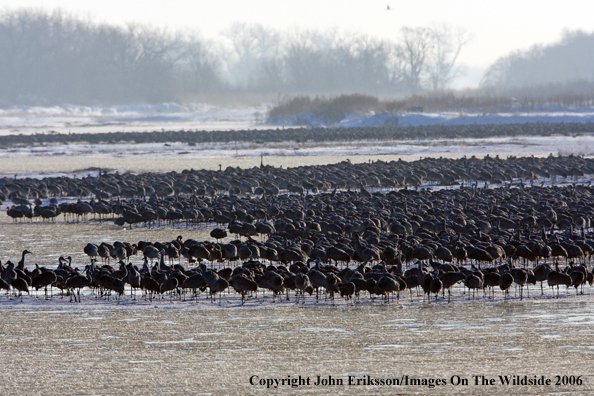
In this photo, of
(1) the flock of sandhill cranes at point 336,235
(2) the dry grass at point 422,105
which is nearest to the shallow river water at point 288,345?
(1) the flock of sandhill cranes at point 336,235

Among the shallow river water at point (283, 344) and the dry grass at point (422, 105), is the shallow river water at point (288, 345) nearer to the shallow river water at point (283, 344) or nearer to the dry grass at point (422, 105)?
the shallow river water at point (283, 344)

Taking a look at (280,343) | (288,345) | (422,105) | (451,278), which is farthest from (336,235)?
(422,105)

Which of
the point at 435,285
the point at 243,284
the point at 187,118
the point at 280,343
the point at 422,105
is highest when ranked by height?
the point at 422,105

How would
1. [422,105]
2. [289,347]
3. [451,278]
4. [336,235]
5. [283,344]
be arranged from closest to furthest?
[289,347] < [283,344] < [451,278] < [336,235] < [422,105]

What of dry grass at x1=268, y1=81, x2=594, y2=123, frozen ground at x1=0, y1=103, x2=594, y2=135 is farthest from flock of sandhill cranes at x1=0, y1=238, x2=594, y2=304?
dry grass at x1=268, y1=81, x2=594, y2=123

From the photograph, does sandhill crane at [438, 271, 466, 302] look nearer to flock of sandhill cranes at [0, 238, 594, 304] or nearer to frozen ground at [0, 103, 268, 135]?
flock of sandhill cranes at [0, 238, 594, 304]

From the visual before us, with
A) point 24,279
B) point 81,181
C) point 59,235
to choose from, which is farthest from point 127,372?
point 81,181

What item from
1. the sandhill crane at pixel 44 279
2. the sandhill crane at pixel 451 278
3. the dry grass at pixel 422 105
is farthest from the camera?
the dry grass at pixel 422 105

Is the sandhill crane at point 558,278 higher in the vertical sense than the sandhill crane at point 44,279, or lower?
lower

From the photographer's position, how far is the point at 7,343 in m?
11.4

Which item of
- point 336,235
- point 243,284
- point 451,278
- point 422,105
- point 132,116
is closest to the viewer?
point 243,284

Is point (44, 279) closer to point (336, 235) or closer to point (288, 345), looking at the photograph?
point (288, 345)

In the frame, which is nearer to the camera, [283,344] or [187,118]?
[283,344]

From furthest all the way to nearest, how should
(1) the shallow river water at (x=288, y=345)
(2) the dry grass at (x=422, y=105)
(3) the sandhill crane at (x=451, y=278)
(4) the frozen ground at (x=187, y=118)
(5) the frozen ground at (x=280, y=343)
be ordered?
1. (2) the dry grass at (x=422, y=105)
2. (4) the frozen ground at (x=187, y=118)
3. (3) the sandhill crane at (x=451, y=278)
4. (5) the frozen ground at (x=280, y=343)
5. (1) the shallow river water at (x=288, y=345)
